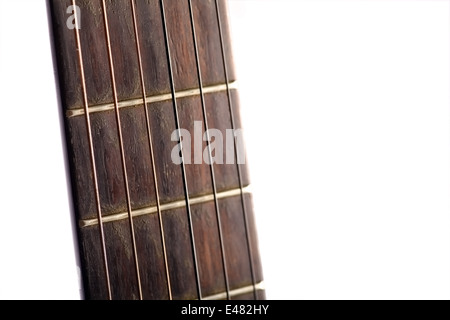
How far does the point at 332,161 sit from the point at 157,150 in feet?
1.38

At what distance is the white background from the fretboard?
3.7 inches

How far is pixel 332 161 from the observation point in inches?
61.8

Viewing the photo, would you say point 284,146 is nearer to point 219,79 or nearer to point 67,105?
point 219,79

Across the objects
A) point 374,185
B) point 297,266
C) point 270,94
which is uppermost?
point 270,94

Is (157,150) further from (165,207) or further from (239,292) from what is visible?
(239,292)

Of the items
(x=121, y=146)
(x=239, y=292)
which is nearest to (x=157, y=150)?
(x=121, y=146)

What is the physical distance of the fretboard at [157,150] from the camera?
4.44ft

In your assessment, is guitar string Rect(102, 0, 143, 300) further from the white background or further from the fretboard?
the white background

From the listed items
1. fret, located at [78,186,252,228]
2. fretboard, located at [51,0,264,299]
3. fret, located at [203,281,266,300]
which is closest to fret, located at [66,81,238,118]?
fretboard, located at [51,0,264,299]

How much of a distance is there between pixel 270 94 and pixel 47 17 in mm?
485

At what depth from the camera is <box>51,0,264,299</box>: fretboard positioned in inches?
53.3

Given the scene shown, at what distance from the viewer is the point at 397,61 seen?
1.58 metres

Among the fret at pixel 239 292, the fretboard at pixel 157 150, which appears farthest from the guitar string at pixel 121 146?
the fret at pixel 239 292
